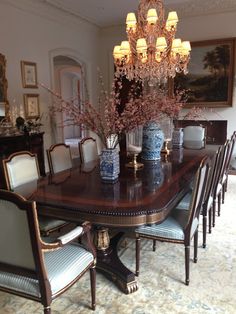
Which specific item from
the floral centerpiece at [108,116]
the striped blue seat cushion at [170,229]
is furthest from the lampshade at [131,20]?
the striped blue seat cushion at [170,229]

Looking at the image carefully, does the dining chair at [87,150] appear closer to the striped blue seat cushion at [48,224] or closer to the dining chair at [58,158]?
the dining chair at [58,158]

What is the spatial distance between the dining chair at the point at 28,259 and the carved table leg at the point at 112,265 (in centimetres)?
55

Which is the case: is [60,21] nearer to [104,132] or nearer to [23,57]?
[23,57]

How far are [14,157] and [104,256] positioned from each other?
1.12 meters

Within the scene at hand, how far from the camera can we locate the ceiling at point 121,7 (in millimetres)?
5324

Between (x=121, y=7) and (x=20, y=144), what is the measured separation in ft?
10.9

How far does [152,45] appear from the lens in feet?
13.2

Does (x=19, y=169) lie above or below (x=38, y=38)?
below

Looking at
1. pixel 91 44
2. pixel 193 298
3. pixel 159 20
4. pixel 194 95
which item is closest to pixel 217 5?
pixel 194 95

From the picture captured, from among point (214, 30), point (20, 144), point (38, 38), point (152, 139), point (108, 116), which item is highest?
point (214, 30)

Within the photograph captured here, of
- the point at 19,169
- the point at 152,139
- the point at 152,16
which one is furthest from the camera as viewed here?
the point at 152,16

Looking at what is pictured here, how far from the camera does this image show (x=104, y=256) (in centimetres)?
238

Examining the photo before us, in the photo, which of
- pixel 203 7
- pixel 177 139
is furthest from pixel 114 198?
pixel 203 7

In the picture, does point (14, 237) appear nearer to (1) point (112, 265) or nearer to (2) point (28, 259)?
(2) point (28, 259)
